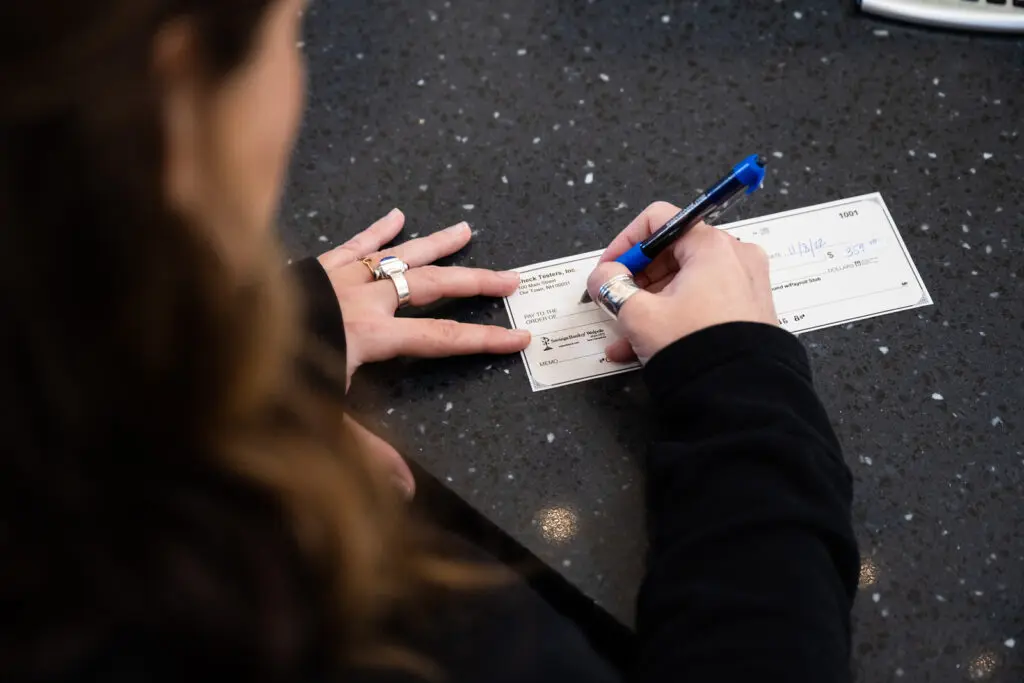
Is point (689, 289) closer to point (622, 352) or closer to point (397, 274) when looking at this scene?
point (622, 352)

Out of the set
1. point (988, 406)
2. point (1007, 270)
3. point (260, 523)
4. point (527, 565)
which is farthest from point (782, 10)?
point (260, 523)

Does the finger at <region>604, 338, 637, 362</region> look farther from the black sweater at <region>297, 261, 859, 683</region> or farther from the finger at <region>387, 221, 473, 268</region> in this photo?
the finger at <region>387, 221, 473, 268</region>

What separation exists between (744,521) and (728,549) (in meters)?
0.02

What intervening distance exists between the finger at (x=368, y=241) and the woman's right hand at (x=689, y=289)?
0.61 ft

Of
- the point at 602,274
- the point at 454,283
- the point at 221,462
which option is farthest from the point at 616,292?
the point at 221,462

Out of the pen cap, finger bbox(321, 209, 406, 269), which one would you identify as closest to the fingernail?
finger bbox(321, 209, 406, 269)

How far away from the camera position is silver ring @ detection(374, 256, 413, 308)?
69 centimetres

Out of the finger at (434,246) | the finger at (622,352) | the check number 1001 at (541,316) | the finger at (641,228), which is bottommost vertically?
the finger at (622,352)

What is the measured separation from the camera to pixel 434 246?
0.72m

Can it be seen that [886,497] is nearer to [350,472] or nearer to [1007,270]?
[1007,270]

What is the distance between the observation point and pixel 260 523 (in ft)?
1.35

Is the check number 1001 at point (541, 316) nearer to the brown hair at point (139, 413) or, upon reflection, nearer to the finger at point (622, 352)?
the finger at point (622, 352)

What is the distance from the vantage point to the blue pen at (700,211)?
0.64 meters

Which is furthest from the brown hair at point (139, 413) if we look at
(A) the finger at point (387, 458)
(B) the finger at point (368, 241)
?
(B) the finger at point (368, 241)
